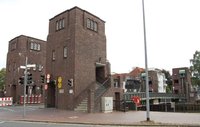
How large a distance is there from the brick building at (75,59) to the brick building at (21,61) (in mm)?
16138

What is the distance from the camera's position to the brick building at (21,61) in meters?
51.4

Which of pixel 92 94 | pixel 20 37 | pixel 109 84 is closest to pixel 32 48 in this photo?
pixel 20 37

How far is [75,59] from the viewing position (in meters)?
32.9

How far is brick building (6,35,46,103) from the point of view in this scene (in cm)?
5138

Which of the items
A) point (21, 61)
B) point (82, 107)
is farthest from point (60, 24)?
point (21, 61)

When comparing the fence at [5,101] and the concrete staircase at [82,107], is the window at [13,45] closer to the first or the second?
the fence at [5,101]

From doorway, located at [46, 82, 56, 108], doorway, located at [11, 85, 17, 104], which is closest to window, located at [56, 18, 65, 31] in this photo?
doorway, located at [46, 82, 56, 108]

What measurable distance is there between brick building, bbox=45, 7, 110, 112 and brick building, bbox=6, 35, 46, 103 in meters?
16.1

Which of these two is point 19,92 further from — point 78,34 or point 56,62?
point 78,34

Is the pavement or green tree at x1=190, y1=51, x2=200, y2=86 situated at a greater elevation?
green tree at x1=190, y1=51, x2=200, y2=86

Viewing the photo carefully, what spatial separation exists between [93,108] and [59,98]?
290 inches

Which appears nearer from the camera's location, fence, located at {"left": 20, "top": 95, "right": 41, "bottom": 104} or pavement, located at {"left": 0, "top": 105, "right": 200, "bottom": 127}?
pavement, located at {"left": 0, "top": 105, "right": 200, "bottom": 127}

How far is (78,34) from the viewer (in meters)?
34.0

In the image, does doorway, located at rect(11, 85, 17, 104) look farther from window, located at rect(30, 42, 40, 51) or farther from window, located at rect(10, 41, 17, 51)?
window, located at rect(30, 42, 40, 51)
